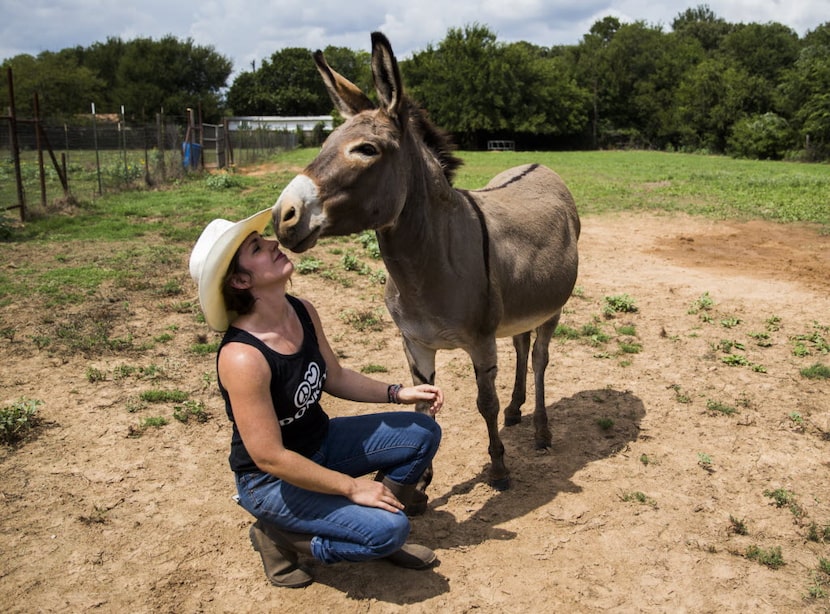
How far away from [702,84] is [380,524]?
6143 centimetres

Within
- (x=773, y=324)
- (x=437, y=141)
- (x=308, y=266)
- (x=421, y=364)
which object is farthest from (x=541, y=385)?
(x=308, y=266)

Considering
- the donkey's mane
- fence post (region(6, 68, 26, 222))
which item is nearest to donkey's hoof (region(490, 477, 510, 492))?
the donkey's mane

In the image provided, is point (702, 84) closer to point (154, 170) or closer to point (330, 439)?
point (154, 170)

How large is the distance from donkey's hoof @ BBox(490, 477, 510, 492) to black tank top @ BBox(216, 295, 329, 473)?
1423mm

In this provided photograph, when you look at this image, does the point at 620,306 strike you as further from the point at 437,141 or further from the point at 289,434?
the point at 289,434

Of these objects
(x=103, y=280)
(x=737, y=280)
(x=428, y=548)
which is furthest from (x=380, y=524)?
(x=737, y=280)

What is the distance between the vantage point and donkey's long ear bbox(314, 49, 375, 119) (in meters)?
3.46

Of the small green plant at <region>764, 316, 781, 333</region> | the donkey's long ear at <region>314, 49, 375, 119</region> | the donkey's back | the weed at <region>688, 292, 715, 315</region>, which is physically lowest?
the small green plant at <region>764, 316, 781, 333</region>

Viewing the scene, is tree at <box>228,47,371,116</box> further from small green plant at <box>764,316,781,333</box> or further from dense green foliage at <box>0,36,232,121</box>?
small green plant at <box>764,316,781,333</box>

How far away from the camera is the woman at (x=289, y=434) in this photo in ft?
9.07

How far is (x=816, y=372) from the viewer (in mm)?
5844

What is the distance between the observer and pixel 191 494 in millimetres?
4031

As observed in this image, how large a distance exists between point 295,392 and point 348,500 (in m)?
0.55

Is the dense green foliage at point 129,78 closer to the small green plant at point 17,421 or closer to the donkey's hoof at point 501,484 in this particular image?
the small green plant at point 17,421
